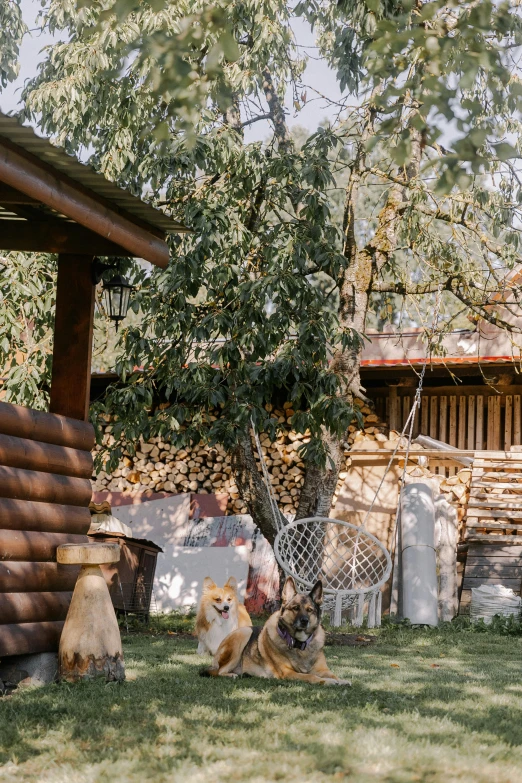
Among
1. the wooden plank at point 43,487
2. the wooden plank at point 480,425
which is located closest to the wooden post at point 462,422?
the wooden plank at point 480,425

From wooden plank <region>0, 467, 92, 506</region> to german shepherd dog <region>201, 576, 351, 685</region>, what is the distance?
1.19m

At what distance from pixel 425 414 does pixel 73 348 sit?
7018 mm

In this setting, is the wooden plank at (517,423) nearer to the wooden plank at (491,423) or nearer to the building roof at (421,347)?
the wooden plank at (491,423)

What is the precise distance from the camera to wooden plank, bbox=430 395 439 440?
37.1ft

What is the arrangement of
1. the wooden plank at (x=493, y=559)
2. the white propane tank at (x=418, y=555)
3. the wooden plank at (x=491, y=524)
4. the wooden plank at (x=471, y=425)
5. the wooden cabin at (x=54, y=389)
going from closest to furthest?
the wooden cabin at (x=54, y=389) < the white propane tank at (x=418, y=555) < the wooden plank at (x=493, y=559) < the wooden plank at (x=491, y=524) < the wooden plank at (x=471, y=425)

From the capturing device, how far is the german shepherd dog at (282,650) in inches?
192

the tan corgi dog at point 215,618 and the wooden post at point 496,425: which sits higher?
the wooden post at point 496,425

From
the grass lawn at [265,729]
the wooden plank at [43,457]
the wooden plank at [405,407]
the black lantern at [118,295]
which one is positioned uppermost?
the black lantern at [118,295]

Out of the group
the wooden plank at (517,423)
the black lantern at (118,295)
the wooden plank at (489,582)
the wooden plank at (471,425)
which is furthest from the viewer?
the wooden plank at (471,425)

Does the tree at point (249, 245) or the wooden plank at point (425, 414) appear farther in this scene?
the wooden plank at point (425, 414)

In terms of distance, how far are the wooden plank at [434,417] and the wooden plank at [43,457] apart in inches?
268

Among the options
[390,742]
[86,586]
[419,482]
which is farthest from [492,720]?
[419,482]

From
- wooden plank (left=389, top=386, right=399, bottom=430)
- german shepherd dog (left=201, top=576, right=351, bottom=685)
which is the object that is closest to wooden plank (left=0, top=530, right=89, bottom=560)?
german shepherd dog (left=201, top=576, right=351, bottom=685)

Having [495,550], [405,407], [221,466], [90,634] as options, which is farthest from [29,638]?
[405,407]
